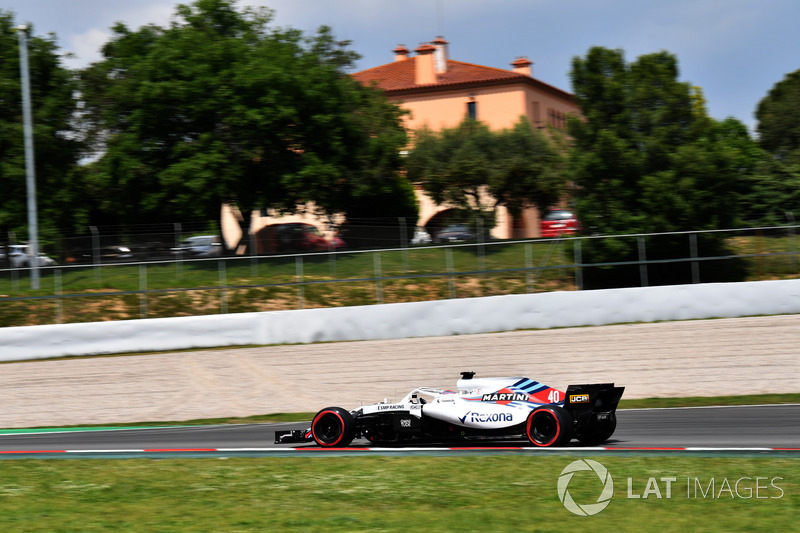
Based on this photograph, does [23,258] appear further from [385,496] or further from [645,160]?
[385,496]

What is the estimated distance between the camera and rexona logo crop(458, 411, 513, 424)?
11.0m

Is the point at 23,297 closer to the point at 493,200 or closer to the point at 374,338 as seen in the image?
the point at 374,338

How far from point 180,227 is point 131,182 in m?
5.07

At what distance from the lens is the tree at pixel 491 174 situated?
36688 mm

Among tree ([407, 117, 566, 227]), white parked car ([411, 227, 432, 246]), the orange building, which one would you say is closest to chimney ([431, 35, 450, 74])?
the orange building

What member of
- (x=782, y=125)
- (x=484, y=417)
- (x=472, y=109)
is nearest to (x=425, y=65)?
(x=472, y=109)

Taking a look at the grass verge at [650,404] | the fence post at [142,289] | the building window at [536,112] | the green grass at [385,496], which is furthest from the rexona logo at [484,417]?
the building window at [536,112]

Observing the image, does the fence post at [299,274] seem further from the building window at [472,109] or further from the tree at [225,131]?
the building window at [472,109]

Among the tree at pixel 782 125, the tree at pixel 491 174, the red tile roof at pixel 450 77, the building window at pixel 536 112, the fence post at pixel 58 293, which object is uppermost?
the red tile roof at pixel 450 77

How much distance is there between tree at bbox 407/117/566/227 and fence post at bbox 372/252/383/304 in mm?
12395

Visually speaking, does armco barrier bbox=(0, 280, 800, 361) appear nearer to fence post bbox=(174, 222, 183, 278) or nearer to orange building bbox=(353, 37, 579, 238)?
fence post bbox=(174, 222, 183, 278)

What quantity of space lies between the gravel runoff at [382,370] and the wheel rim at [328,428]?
19.8 ft

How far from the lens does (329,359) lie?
1986cm

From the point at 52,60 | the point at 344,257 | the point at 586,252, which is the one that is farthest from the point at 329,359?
the point at 52,60
